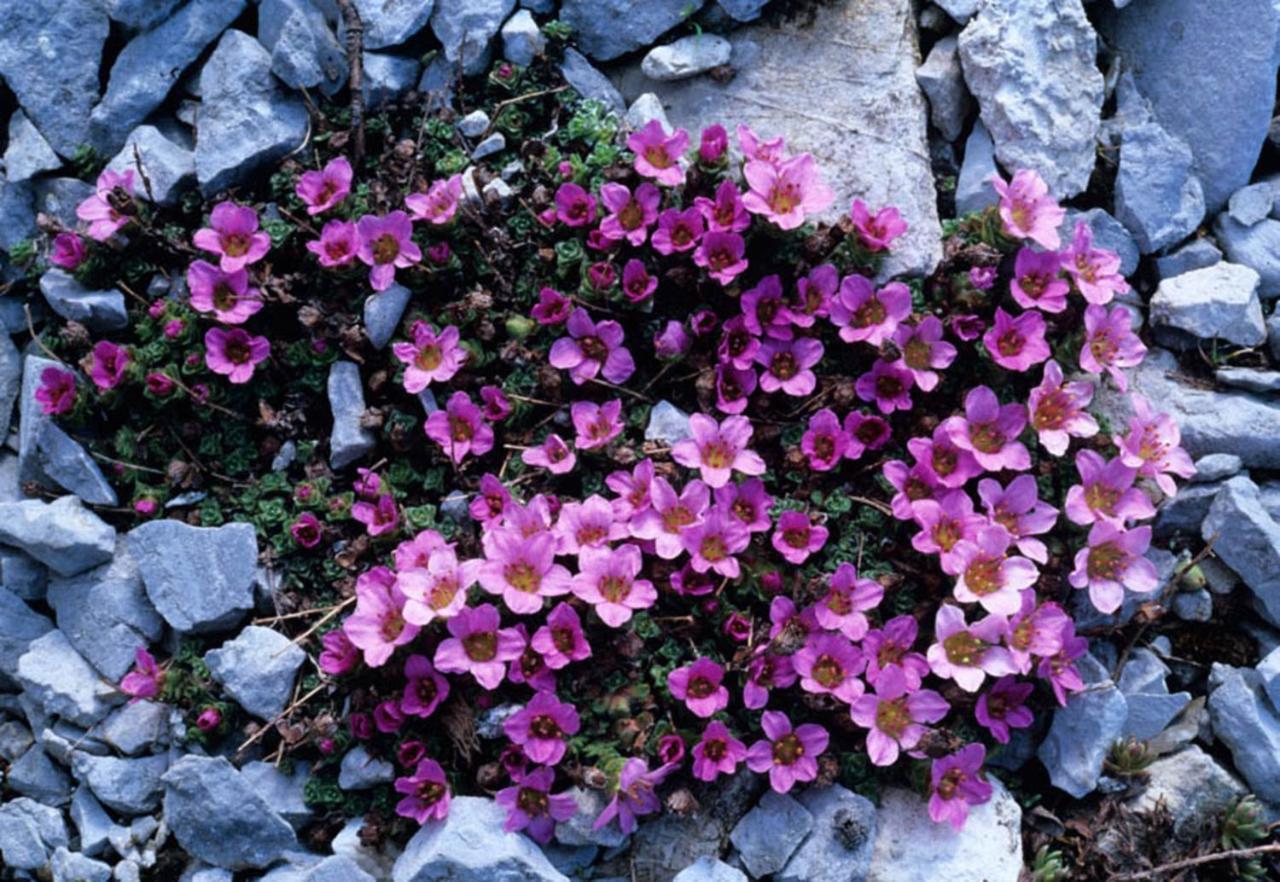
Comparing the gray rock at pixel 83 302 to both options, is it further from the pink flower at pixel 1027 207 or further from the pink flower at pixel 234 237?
the pink flower at pixel 1027 207

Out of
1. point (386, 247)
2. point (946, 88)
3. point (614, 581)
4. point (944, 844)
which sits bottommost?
point (944, 844)

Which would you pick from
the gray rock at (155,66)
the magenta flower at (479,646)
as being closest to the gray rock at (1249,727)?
the magenta flower at (479,646)

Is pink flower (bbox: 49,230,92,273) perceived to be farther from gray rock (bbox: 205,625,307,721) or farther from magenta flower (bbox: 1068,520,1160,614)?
magenta flower (bbox: 1068,520,1160,614)

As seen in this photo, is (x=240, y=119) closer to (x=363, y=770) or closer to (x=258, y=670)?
(x=258, y=670)

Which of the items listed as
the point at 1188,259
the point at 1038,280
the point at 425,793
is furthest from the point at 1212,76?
the point at 425,793

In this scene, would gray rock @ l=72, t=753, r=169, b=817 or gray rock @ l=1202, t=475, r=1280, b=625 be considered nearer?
gray rock @ l=72, t=753, r=169, b=817

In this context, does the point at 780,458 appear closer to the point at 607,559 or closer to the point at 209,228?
the point at 607,559

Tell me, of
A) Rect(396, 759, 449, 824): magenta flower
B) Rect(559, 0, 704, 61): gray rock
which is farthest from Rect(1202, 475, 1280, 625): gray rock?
Rect(396, 759, 449, 824): magenta flower

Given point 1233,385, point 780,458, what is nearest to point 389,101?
point 780,458
